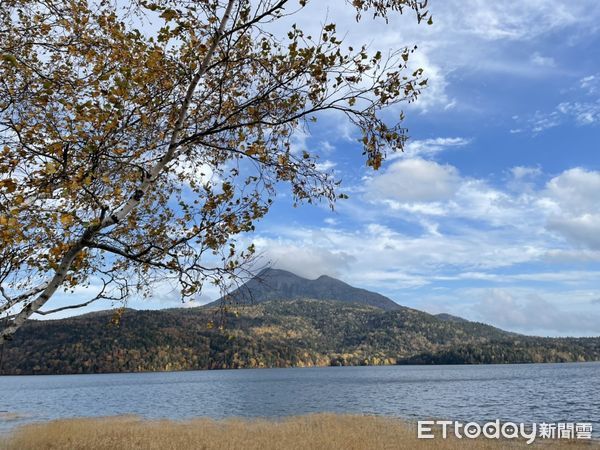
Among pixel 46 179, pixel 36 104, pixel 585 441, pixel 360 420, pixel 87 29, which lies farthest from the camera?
pixel 360 420

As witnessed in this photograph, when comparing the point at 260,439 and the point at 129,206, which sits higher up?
the point at 129,206

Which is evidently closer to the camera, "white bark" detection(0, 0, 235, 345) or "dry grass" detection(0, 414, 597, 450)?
"white bark" detection(0, 0, 235, 345)

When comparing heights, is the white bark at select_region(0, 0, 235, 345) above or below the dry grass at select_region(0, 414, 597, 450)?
above

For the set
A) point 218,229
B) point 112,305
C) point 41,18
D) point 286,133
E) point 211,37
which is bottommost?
point 112,305

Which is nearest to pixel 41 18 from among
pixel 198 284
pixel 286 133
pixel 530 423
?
pixel 286 133

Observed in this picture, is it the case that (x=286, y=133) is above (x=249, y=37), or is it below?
below

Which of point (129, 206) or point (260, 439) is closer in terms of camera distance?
point (129, 206)

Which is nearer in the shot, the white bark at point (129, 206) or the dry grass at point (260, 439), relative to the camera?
the white bark at point (129, 206)

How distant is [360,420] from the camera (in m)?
40.8

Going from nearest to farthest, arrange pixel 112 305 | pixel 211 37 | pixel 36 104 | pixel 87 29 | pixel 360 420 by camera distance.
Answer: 1. pixel 211 37
2. pixel 36 104
3. pixel 87 29
4. pixel 112 305
5. pixel 360 420

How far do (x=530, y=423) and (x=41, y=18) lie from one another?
157 ft

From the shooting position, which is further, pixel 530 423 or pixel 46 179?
pixel 530 423

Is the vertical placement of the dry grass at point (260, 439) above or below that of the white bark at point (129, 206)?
below

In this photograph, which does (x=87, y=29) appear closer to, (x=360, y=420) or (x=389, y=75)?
(x=389, y=75)
